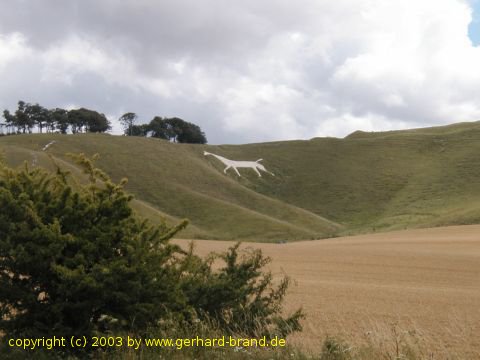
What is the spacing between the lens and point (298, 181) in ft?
264

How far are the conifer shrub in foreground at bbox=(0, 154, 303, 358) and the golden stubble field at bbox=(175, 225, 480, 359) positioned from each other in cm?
219

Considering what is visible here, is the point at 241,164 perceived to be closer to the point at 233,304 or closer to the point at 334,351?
the point at 233,304

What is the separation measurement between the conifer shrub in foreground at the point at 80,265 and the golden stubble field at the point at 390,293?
7.19ft

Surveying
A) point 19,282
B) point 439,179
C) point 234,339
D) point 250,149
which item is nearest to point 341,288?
point 234,339

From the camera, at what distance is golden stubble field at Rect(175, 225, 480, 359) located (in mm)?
8984

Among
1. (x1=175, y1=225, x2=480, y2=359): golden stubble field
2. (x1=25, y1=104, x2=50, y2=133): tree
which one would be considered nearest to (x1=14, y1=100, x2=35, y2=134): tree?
(x1=25, y1=104, x2=50, y2=133): tree

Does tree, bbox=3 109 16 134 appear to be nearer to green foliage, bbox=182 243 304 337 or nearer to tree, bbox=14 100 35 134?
tree, bbox=14 100 35 134

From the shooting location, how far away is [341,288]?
58.7ft

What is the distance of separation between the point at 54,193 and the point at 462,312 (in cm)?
1038

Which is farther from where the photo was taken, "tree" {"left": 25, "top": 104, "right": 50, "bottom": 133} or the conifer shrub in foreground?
"tree" {"left": 25, "top": 104, "right": 50, "bottom": 133}

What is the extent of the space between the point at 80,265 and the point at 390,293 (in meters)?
12.4

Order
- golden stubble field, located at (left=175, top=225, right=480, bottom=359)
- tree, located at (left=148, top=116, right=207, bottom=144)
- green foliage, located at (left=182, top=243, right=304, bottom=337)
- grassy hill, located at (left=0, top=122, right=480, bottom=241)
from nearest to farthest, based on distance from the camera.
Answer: green foliage, located at (left=182, top=243, right=304, bottom=337)
golden stubble field, located at (left=175, top=225, right=480, bottom=359)
grassy hill, located at (left=0, top=122, right=480, bottom=241)
tree, located at (left=148, top=116, right=207, bottom=144)

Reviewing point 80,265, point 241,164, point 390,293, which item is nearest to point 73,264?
point 80,265

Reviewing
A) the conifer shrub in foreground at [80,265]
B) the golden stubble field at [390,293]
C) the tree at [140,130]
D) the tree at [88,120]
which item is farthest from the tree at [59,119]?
the conifer shrub in foreground at [80,265]
